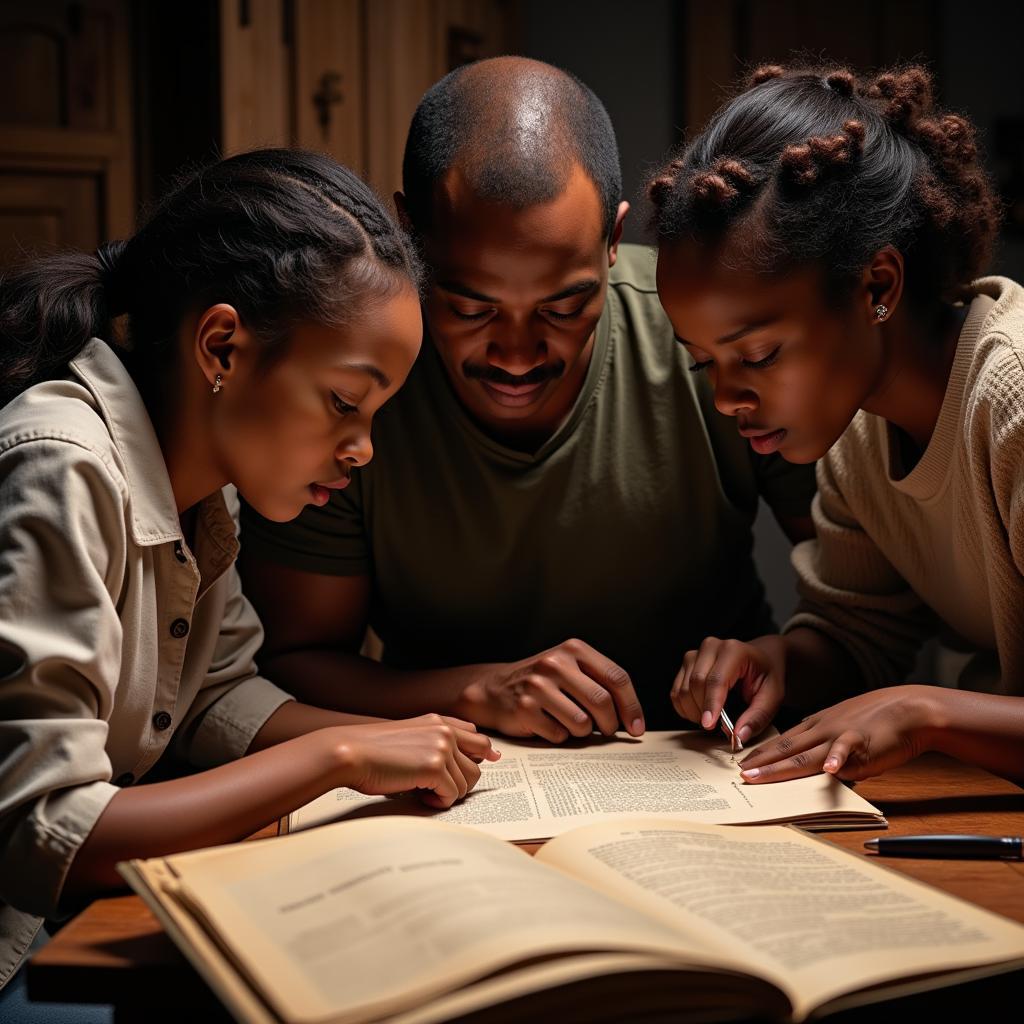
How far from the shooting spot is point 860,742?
1.12m

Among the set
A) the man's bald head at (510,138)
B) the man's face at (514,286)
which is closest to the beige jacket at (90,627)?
the man's face at (514,286)

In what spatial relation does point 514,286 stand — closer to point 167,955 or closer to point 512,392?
point 512,392

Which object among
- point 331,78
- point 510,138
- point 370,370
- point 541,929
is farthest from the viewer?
point 331,78

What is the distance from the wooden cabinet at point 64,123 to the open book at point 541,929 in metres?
2.10

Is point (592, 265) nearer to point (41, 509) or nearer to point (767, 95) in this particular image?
point (767, 95)

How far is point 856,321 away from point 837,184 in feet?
0.48

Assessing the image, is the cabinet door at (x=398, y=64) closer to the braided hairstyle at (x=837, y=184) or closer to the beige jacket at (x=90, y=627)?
the braided hairstyle at (x=837, y=184)

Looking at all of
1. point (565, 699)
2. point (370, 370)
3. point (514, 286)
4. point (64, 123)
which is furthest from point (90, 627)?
point (64, 123)

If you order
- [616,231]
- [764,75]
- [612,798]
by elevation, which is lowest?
[612,798]

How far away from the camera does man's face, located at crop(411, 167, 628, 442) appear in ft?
4.51

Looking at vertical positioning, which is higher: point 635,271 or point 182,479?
point 635,271

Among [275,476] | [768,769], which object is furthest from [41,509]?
[768,769]

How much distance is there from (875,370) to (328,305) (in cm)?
60

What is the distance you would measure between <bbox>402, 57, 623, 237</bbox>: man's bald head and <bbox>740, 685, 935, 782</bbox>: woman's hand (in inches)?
25.9
